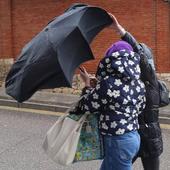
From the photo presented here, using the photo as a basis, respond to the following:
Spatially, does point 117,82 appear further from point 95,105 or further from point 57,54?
point 57,54

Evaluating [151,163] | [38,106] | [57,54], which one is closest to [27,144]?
[38,106]

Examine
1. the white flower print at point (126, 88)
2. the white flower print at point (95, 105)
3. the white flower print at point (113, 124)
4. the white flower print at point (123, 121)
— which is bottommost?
the white flower print at point (113, 124)

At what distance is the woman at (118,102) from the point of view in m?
3.62

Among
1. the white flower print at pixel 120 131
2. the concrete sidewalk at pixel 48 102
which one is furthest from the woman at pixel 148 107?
the concrete sidewalk at pixel 48 102

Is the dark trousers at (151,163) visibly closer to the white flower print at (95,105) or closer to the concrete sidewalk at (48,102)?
the white flower print at (95,105)

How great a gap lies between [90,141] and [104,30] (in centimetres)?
901

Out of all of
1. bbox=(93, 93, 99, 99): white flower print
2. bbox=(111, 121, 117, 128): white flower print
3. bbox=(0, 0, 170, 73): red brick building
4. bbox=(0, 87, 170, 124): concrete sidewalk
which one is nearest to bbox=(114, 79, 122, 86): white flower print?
bbox=(93, 93, 99, 99): white flower print

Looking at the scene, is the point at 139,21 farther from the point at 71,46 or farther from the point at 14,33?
the point at 71,46

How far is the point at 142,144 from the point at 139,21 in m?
8.71

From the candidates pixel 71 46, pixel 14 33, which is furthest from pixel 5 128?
pixel 14 33

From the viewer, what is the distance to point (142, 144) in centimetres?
409

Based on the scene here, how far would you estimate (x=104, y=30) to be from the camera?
1264cm

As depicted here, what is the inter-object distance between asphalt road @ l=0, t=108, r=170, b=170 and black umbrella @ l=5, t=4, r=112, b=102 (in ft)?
8.86

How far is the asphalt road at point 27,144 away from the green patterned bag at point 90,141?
2272 millimetres
